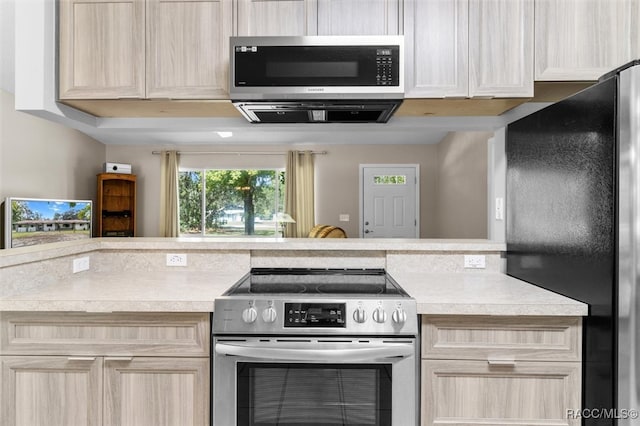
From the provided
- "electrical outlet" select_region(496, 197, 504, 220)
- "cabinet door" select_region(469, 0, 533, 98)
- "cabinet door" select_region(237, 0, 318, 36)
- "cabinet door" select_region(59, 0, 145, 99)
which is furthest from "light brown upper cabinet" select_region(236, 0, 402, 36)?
"electrical outlet" select_region(496, 197, 504, 220)

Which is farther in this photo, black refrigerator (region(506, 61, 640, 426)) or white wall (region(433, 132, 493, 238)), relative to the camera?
white wall (region(433, 132, 493, 238))

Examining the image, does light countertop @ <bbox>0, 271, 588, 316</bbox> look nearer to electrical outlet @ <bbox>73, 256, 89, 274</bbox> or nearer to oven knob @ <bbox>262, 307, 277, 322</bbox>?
electrical outlet @ <bbox>73, 256, 89, 274</bbox>

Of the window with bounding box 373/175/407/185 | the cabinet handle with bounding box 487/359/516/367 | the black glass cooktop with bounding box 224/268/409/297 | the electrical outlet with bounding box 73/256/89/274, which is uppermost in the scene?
the window with bounding box 373/175/407/185

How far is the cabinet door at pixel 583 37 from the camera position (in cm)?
160

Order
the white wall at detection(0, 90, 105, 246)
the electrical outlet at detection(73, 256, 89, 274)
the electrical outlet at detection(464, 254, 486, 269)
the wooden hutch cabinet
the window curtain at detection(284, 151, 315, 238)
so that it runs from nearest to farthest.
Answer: the electrical outlet at detection(73, 256, 89, 274) → the electrical outlet at detection(464, 254, 486, 269) → the white wall at detection(0, 90, 105, 246) → the wooden hutch cabinet → the window curtain at detection(284, 151, 315, 238)

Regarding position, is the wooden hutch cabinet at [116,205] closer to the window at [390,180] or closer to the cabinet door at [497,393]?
the window at [390,180]

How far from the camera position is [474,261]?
6.37ft

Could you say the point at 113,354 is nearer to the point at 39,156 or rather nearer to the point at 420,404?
the point at 420,404

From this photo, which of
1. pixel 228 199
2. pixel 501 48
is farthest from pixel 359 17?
pixel 228 199

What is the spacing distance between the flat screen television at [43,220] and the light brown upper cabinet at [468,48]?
5292mm

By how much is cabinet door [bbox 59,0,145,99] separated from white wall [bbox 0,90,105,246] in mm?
4326

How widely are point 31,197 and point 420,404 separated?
242 inches

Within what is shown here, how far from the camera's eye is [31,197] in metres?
5.56

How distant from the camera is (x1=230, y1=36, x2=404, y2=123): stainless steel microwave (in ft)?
5.14
